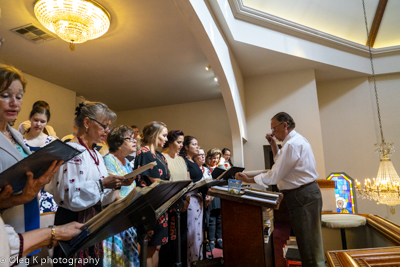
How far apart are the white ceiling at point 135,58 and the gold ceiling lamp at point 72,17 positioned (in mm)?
178

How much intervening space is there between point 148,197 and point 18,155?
1.84 feet

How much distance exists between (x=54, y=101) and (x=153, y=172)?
17.2 ft

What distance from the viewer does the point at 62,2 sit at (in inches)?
127

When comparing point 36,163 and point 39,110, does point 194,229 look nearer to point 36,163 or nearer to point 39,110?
point 39,110

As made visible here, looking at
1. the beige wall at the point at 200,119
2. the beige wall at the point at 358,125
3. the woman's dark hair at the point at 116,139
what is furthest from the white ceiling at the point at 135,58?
the woman's dark hair at the point at 116,139

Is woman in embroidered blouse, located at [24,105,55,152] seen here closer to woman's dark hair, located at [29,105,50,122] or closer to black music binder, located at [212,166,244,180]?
woman's dark hair, located at [29,105,50,122]

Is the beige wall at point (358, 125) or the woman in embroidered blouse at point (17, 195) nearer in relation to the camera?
the woman in embroidered blouse at point (17, 195)

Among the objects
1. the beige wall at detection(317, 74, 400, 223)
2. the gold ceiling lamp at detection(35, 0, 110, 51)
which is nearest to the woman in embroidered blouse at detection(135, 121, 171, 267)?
the gold ceiling lamp at detection(35, 0, 110, 51)

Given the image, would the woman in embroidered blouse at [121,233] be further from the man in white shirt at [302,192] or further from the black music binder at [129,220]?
the man in white shirt at [302,192]

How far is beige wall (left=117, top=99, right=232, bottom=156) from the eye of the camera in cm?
775

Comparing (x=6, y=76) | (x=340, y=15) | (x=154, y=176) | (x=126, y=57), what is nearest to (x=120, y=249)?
(x=154, y=176)

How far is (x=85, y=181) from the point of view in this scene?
4.73 feet

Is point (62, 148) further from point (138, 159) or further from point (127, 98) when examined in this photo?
point (127, 98)

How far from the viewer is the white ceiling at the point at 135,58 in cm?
379
